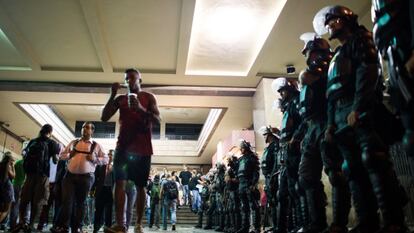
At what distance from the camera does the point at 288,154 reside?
4.79 m

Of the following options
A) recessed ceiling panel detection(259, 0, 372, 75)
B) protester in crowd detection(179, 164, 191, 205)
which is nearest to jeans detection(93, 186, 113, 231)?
recessed ceiling panel detection(259, 0, 372, 75)

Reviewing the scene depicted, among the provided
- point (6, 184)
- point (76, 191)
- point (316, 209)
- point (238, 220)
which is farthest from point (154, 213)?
point (316, 209)

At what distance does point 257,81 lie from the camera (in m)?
11.9

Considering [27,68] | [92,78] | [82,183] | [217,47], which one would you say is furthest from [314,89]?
[27,68]

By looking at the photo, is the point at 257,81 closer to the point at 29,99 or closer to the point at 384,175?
the point at 29,99

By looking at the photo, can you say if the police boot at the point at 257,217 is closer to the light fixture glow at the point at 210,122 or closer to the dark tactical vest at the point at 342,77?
the dark tactical vest at the point at 342,77

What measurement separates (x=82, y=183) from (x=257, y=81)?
807 centimetres

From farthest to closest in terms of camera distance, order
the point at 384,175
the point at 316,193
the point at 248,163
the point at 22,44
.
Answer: the point at 22,44
the point at 248,163
the point at 316,193
the point at 384,175

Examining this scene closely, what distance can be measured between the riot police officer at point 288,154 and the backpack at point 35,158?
3846 mm

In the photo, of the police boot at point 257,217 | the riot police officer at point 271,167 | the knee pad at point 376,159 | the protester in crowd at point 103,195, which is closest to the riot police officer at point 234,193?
the police boot at point 257,217

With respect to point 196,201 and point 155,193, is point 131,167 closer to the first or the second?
point 155,193

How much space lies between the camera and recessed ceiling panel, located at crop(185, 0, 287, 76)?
8.10 m

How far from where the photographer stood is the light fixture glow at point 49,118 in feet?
49.3

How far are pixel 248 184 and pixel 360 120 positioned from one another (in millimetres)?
4512
